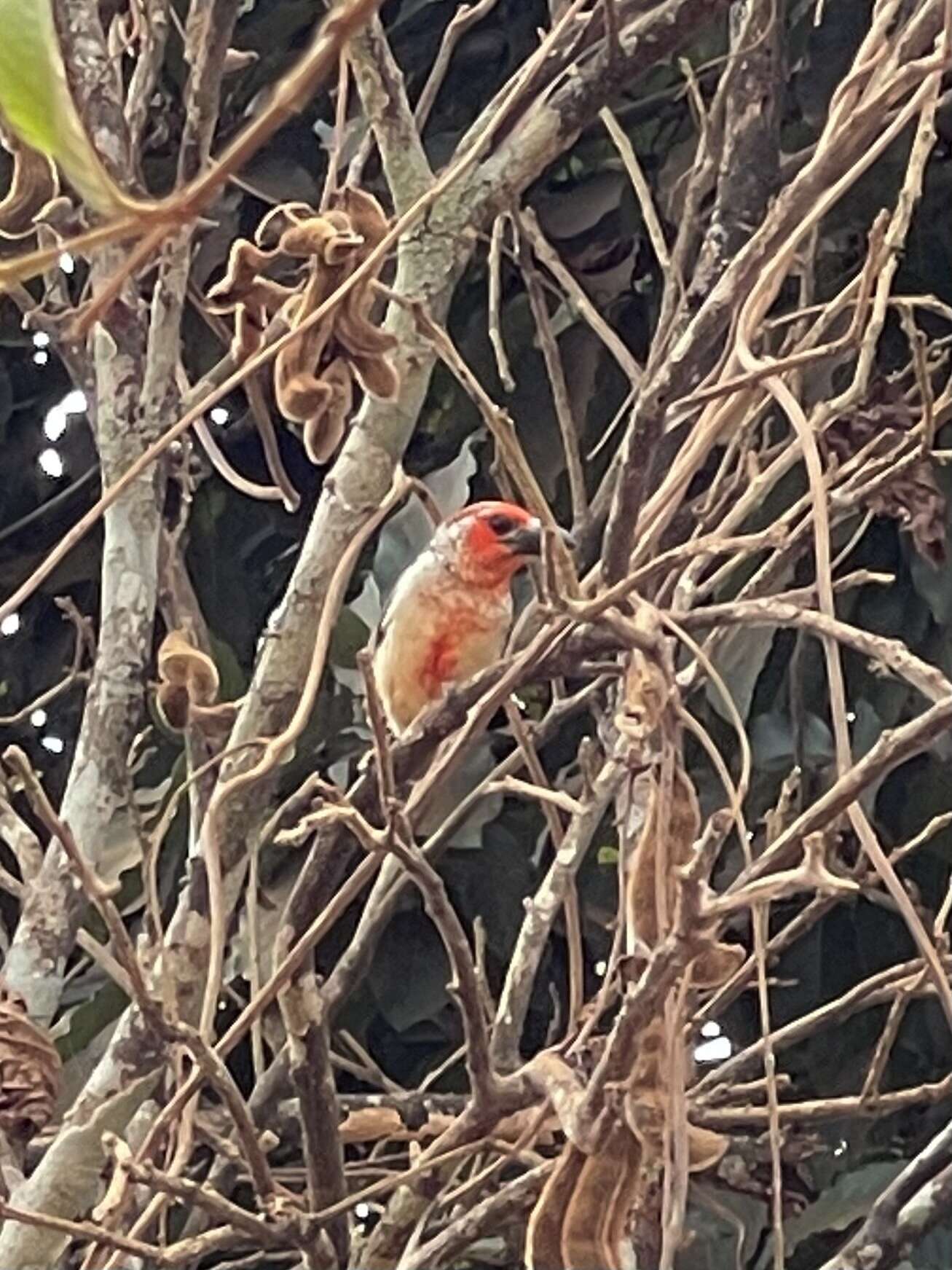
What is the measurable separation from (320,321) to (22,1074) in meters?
0.53

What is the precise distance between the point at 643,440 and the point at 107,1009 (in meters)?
1.16

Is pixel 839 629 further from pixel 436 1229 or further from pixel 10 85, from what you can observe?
pixel 436 1229

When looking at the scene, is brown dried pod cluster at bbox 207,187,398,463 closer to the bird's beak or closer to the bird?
the bird's beak

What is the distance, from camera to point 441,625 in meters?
2.56

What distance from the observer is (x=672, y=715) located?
1074mm

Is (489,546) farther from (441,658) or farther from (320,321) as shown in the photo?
(320,321)

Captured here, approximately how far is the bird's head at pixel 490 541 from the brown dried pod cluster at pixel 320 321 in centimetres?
113

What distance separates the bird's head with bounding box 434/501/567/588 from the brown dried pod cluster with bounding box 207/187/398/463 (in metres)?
1.13

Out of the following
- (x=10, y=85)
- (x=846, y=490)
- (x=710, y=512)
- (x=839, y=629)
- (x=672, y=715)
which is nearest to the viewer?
(x=10, y=85)

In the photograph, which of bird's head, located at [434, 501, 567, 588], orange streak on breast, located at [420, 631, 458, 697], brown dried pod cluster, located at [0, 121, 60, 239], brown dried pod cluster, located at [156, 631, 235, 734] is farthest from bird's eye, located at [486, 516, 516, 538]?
brown dried pod cluster, located at [0, 121, 60, 239]

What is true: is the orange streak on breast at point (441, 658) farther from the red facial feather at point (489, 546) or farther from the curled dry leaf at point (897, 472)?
the curled dry leaf at point (897, 472)

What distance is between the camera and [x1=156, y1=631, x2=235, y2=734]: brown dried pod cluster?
1500mm

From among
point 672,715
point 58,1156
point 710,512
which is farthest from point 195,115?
point 672,715

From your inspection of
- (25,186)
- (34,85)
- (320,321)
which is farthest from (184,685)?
(34,85)
